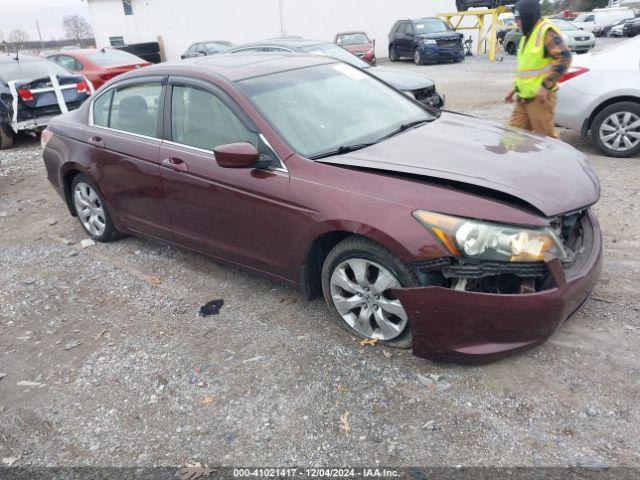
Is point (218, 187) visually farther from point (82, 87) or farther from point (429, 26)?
point (429, 26)

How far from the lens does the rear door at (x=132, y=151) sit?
4004 millimetres

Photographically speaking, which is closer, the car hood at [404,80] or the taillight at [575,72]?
the taillight at [575,72]

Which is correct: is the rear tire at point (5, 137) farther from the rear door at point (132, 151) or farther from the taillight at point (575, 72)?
the taillight at point (575, 72)

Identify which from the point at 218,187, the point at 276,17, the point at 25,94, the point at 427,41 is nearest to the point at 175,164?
the point at 218,187

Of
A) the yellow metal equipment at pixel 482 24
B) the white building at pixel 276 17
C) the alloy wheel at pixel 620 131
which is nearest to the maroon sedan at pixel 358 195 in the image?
the alloy wheel at pixel 620 131

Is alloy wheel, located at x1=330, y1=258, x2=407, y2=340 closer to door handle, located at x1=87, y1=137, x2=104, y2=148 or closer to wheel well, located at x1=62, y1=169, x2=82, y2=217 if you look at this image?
door handle, located at x1=87, y1=137, x2=104, y2=148

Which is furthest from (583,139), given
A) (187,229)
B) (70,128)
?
(70,128)

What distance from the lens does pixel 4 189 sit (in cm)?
723

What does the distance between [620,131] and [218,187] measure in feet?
17.2

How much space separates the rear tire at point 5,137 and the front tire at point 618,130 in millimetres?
9501

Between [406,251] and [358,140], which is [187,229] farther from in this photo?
[406,251]

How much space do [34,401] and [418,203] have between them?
2.48 metres

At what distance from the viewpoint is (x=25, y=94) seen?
8.97 meters

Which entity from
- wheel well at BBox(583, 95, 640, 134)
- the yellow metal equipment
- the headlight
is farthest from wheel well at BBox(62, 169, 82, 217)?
the yellow metal equipment
